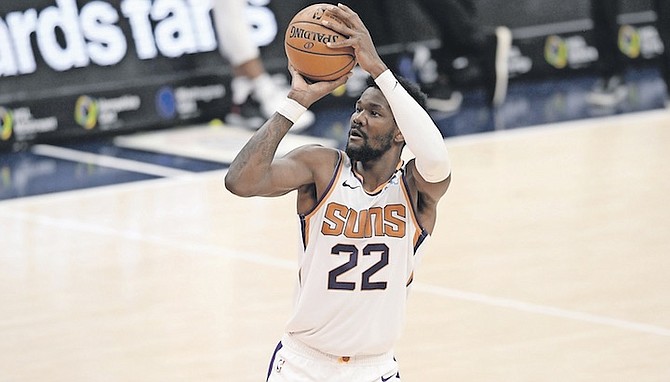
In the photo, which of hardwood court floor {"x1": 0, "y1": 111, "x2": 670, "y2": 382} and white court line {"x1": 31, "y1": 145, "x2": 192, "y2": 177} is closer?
hardwood court floor {"x1": 0, "y1": 111, "x2": 670, "y2": 382}

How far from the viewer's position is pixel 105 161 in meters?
10.7

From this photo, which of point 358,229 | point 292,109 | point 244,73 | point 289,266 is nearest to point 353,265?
point 358,229

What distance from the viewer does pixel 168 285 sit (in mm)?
7496

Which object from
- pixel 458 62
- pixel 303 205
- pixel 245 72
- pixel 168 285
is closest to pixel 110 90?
pixel 245 72

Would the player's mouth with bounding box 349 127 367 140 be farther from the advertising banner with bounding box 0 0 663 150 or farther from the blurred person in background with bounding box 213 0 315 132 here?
the advertising banner with bounding box 0 0 663 150

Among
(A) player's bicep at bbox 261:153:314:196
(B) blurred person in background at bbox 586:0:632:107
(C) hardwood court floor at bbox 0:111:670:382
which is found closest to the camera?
(A) player's bicep at bbox 261:153:314:196

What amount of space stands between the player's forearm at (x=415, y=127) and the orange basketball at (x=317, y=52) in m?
0.13

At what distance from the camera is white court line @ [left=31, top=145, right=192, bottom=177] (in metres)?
10.3

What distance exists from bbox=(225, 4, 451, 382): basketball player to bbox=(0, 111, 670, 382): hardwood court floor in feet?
5.47

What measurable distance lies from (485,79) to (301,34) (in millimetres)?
8554

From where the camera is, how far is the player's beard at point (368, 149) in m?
4.37

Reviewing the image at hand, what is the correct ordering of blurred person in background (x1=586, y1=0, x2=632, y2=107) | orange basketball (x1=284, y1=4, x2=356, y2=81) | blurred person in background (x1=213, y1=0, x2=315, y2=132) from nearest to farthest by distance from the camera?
orange basketball (x1=284, y1=4, x2=356, y2=81) < blurred person in background (x1=213, y1=0, x2=315, y2=132) < blurred person in background (x1=586, y1=0, x2=632, y2=107)

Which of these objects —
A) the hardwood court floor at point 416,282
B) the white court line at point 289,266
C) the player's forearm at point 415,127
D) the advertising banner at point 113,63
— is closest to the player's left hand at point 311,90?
the player's forearm at point 415,127

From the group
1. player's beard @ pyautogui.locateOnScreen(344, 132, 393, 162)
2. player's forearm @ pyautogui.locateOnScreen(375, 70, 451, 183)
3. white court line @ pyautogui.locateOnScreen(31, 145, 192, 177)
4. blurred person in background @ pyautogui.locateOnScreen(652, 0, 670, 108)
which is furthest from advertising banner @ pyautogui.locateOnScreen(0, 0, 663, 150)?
player's forearm @ pyautogui.locateOnScreen(375, 70, 451, 183)
